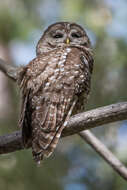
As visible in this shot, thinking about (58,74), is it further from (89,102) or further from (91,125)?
(89,102)

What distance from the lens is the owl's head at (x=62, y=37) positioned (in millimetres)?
5789

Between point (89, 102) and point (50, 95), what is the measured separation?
2.39 m

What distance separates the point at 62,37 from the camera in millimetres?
5938

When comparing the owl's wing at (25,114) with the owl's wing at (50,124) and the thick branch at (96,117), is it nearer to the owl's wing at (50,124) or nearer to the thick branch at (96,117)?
the owl's wing at (50,124)

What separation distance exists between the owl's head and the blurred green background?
3.65 feet

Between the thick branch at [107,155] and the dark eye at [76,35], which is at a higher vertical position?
the dark eye at [76,35]

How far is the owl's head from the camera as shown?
5.79 meters

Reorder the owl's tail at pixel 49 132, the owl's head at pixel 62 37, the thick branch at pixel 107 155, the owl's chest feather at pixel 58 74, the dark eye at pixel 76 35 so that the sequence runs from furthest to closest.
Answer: the dark eye at pixel 76 35 < the owl's head at pixel 62 37 < the thick branch at pixel 107 155 < the owl's chest feather at pixel 58 74 < the owl's tail at pixel 49 132

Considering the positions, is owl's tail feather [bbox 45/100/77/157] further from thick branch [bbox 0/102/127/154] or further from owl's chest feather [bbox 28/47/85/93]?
owl's chest feather [bbox 28/47/85/93]

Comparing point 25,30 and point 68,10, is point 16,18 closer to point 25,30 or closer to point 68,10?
point 25,30

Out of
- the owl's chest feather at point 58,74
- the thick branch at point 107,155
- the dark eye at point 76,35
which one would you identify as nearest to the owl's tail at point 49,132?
the owl's chest feather at point 58,74

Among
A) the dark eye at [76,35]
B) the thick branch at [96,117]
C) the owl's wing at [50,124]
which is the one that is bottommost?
the owl's wing at [50,124]

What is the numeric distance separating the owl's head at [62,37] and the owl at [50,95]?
0.65m

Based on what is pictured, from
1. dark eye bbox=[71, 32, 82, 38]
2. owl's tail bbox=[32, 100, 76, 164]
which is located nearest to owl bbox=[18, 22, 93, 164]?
owl's tail bbox=[32, 100, 76, 164]
